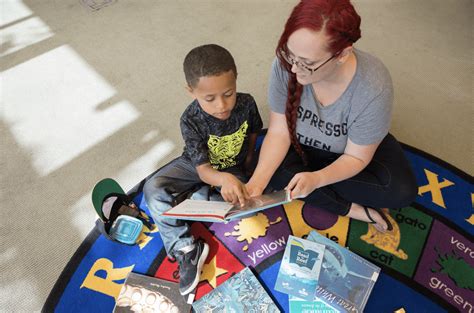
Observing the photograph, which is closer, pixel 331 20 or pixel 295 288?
pixel 331 20

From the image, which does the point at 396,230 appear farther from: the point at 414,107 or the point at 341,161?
the point at 414,107

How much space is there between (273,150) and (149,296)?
0.63m

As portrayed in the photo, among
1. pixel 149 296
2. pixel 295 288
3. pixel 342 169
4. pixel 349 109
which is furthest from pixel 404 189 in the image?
pixel 149 296

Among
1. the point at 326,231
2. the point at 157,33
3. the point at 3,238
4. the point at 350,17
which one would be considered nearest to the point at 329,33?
the point at 350,17

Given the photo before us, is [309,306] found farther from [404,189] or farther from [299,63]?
[299,63]

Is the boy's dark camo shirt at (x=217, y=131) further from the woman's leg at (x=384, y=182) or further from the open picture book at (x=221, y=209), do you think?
the woman's leg at (x=384, y=182)

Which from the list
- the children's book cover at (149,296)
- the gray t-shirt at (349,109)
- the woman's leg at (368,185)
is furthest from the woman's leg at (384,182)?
the children's book cover at (149,296)

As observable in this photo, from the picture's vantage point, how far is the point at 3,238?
4.18 ft

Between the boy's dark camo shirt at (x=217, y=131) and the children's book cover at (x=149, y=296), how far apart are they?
0.42 meters

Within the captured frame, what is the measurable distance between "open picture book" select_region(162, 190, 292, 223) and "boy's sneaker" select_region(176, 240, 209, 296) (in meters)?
0.25

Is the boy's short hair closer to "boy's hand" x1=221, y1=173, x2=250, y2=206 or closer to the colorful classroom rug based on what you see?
"boy's hand" x1=221, y1=173, x2=250, y2=206

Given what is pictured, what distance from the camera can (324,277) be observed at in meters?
A: 1.10

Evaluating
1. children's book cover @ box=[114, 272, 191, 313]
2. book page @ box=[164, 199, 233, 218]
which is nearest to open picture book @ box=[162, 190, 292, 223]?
book page @ box=[164, 199, 233, 218]

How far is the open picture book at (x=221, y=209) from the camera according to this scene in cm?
85
